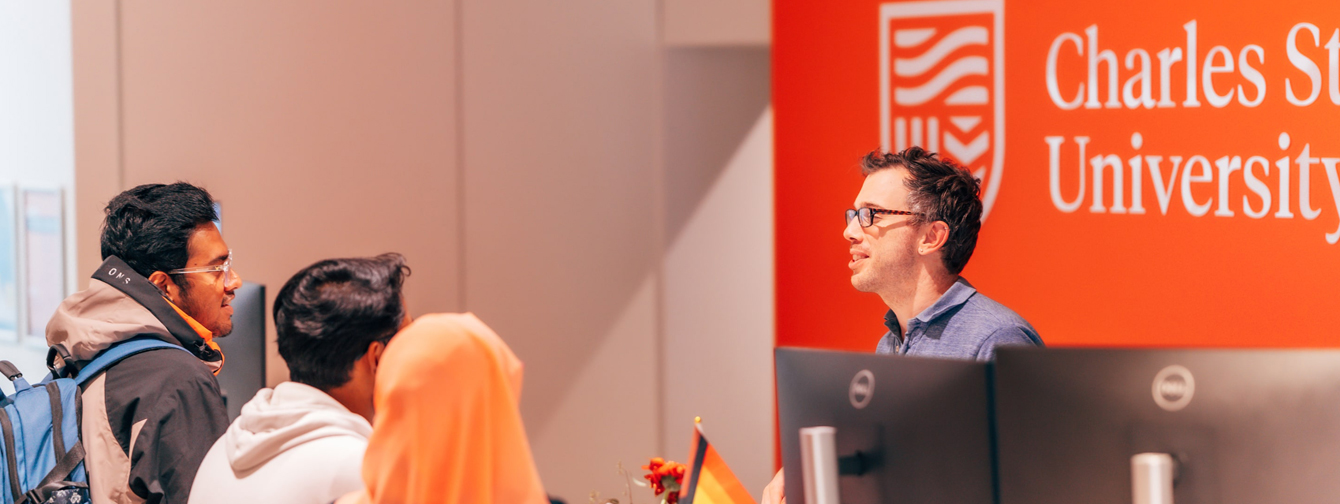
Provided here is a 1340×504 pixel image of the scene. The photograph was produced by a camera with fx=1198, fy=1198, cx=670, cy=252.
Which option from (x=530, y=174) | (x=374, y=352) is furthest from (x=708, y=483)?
(x=530, y=174)

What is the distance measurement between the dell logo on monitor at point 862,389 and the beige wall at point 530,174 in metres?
3.04

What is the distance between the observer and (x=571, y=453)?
18.1 ft

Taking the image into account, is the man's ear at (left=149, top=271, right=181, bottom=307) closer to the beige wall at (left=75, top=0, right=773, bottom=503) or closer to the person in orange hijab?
the person in orange hijab

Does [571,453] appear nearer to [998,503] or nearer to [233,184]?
[233,184]

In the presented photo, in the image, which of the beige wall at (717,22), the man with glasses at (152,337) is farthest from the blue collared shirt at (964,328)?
the beige wall at (717,22)

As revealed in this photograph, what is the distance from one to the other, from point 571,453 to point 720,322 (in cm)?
92

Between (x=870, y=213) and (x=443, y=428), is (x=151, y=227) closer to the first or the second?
(x=443, y=428)

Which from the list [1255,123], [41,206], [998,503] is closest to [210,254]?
[41,206]

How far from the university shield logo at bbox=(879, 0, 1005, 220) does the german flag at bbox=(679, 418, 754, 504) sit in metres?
2.06

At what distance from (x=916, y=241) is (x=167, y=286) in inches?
67.4

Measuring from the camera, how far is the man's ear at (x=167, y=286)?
104 inches

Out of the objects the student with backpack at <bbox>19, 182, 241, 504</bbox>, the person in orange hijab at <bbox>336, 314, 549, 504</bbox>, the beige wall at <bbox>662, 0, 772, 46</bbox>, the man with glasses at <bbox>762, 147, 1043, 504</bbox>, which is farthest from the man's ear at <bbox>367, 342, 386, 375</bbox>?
the beige wall at <bbox>662, 0, 772, 46</bbox>

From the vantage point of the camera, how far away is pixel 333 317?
184cm

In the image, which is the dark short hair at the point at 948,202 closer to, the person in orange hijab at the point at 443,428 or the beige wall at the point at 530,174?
the person in orange hijab at the point at 443,428
